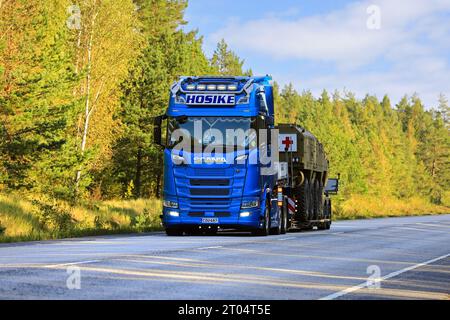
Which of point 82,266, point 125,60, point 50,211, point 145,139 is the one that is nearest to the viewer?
point 82,266

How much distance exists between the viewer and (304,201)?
33.8 meters

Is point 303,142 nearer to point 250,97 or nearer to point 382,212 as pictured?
point 250,97

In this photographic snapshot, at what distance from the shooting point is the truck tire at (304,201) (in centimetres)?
3366

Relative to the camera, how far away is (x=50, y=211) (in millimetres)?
29172

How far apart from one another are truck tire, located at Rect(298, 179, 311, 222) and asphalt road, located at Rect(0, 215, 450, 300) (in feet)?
37.0

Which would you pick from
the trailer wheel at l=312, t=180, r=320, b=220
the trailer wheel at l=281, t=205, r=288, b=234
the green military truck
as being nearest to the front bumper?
the green military truck

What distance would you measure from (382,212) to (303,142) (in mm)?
56211

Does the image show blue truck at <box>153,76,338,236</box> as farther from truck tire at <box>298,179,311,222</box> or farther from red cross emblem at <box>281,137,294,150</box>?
truck tire at <box>298,179,311,222</box>

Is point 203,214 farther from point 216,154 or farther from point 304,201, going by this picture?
point 304,201

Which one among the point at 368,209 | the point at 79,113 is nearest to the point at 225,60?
the point at 368,209

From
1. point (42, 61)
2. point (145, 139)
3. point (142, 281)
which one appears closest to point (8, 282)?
point (142, 281)

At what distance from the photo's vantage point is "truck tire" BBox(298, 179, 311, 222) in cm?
3366

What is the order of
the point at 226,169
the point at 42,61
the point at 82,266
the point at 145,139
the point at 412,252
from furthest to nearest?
the point at 145,139
the point at 42,61
the point at 226,169
the point at 412,252
the point at 82,266

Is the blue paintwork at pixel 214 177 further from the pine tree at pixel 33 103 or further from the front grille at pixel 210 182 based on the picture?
the pine tree at pixel 33 103
